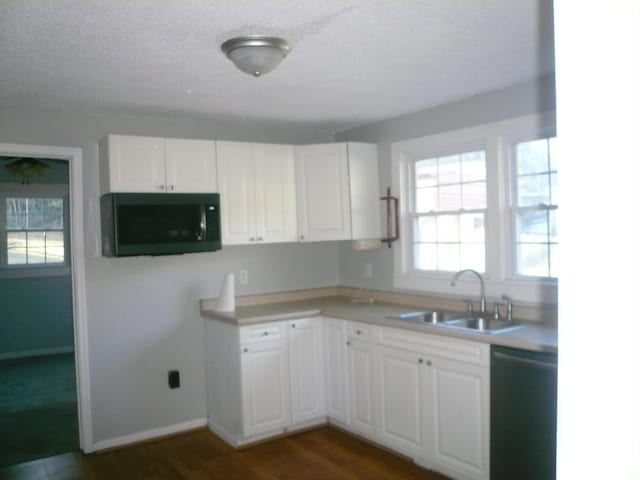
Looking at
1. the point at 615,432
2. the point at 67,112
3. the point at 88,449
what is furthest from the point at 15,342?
the point at 615,432

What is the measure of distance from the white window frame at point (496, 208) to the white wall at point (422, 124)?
2.1 inches

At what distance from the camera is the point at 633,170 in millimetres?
536

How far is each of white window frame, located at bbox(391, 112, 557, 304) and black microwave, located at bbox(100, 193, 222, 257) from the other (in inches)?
58.5

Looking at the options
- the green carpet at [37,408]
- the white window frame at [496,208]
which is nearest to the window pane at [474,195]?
the white window frame at [496,208]

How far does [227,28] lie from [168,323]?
238cm

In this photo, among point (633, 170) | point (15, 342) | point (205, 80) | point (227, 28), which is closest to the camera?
point (633, 170)

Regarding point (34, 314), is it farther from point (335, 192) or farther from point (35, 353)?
point (335, 192)

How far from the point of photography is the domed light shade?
229cm

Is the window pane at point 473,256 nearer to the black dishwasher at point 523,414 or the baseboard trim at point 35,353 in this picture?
the black dishwasher at point 523,414

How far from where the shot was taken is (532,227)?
3324mm

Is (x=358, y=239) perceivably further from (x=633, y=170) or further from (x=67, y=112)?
(x=633, y=170)

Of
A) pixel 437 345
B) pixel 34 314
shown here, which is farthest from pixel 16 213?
pixel 437 345

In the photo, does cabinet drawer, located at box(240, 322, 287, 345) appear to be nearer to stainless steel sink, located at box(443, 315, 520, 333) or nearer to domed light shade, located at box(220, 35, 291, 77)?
stainless steel sink, located at box(443, 315, 520, 333)

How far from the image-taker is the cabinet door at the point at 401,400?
324 centimetres
